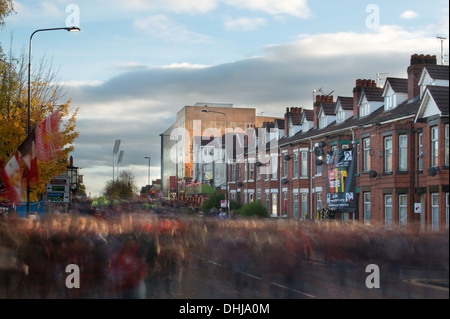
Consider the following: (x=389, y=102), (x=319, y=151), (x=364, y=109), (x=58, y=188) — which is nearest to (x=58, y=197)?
(x=58, y=188)

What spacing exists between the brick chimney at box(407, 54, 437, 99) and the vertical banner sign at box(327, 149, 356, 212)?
5436mm

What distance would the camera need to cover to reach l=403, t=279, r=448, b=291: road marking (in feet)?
34.7

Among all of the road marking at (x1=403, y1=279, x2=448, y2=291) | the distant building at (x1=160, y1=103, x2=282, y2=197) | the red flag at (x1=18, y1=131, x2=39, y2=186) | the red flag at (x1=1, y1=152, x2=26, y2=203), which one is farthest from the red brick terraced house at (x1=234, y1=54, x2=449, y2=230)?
the distant building at (x1=160, y1=103, x2=282, y2=197)

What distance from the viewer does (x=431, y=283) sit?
487 inches

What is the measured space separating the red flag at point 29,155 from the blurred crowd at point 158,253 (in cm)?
874

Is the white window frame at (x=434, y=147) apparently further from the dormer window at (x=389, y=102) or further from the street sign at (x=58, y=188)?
the street sign at (x=58, y=188)

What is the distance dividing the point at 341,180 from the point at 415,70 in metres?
8.82

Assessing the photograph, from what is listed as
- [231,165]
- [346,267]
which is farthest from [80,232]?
[231,165]

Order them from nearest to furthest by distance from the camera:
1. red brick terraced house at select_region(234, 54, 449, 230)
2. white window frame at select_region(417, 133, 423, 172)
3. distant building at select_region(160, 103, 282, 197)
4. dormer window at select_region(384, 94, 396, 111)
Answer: red brick terraced house at select_region(234, 54, 449, 230)
white window frame at select_region(417, 133, 423, 172)
dormer window at select_region(384, 94, 396, 111)
distant building at select_region(160, 103, 282, 197)

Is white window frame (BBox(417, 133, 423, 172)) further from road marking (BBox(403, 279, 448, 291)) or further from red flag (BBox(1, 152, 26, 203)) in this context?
red flag (BBox(1, 152, 26, 203))

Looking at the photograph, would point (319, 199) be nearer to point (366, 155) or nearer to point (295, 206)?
point (295, 206)

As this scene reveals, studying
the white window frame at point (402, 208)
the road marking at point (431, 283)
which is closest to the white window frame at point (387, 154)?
the white window frame at point (402, 208)
